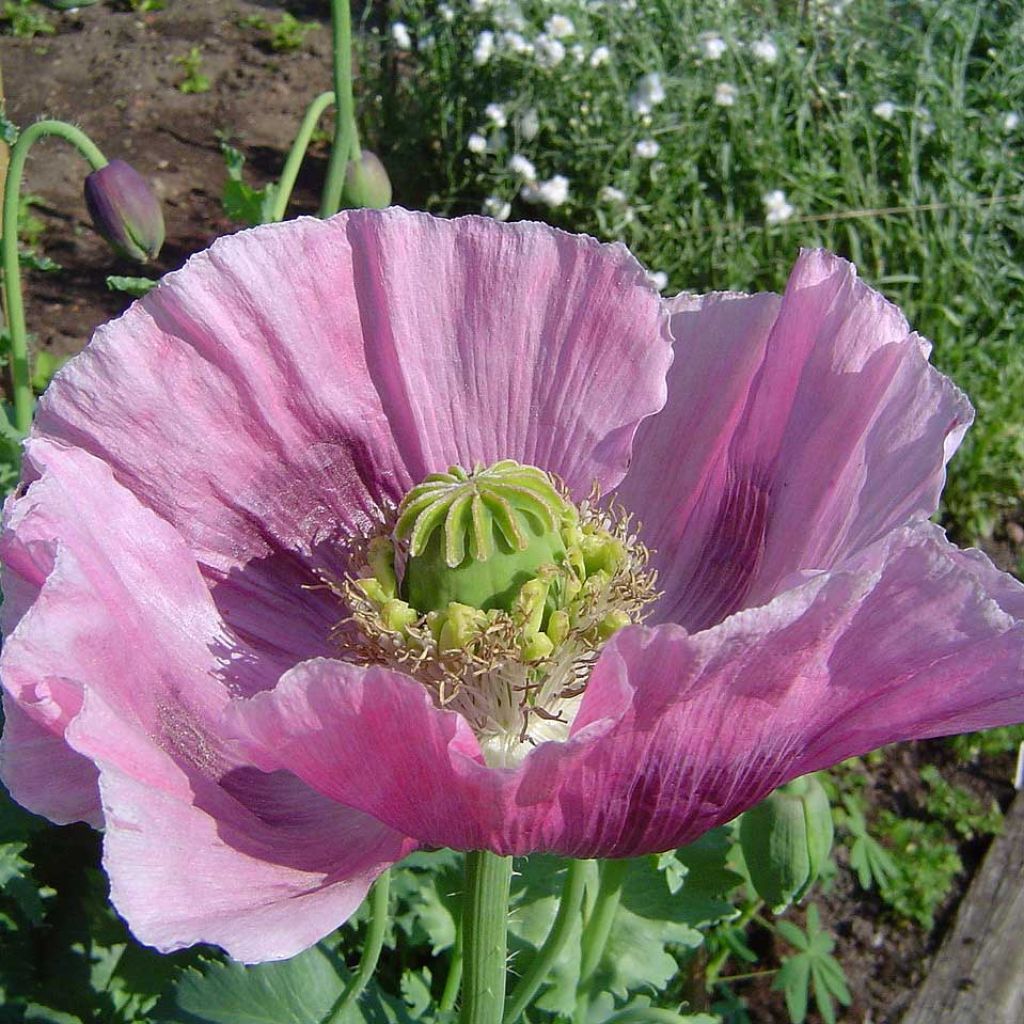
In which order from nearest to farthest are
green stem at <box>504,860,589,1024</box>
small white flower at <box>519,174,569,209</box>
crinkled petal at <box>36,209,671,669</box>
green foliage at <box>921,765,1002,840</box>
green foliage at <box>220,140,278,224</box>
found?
crinkled petal at <box>36,209,671,669</box> < green stem at <box>504,860,589,1024</box> < green foliage at <box>220,140,278,224</box> < green foliage at <box>921,765,1002,840</box> < small white flower at <box>519,174,569,209</box>

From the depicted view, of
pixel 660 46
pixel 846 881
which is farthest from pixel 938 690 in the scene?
pixel 660 46

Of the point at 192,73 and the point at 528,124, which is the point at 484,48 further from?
the point at 192,73

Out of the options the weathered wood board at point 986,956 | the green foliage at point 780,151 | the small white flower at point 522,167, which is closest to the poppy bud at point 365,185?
the weathered wood board at point 986,956

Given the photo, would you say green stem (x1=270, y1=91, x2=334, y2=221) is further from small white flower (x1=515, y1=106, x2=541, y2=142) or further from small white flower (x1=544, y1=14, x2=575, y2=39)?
small white flower (x1=544, y1=14, x2=575, y2=39)

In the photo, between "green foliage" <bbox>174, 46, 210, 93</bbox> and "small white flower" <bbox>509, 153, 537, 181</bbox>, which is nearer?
"small white flower" <bbox>509, 153, 537, 181</bbox>

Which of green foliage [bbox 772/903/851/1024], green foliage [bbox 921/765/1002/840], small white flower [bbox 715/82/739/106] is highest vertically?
small white flower [bbox 715/82/739/106]

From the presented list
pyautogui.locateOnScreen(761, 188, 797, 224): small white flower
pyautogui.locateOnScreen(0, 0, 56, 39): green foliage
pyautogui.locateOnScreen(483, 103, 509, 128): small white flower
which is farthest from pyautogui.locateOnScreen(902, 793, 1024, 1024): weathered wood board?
pyautogui.locateOnScreen(0, 0, 56, 39): green foliage

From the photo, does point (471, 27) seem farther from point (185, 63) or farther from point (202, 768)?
point (202, 768)
